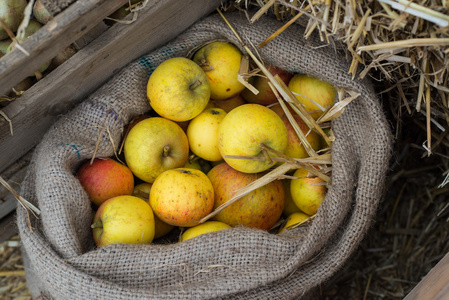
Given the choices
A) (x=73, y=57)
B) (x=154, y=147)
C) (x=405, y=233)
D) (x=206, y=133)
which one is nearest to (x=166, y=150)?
(x=154, y=147)

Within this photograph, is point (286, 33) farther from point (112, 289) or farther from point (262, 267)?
point (112, 289)

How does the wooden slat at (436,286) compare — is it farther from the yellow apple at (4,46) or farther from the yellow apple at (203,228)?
the yellow apple at (4,46)

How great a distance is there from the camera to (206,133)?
6.29ft

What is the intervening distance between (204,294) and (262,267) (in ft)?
0.73

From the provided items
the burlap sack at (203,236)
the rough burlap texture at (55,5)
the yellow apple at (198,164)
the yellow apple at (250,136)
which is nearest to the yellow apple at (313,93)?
the burlap sack at (203,236)

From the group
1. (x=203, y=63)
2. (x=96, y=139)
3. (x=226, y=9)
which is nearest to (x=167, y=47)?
(x=203, y=63)

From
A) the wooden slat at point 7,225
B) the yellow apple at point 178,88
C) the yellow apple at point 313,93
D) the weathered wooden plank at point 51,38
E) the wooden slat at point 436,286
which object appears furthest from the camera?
the wooden slat at point 7,225

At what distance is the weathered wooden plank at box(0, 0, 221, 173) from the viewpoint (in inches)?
66.6

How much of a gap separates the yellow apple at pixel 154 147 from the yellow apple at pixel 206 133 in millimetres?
63

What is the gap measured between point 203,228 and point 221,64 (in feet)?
2.40

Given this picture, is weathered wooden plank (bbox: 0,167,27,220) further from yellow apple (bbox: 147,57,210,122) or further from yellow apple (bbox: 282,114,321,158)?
yellow apple (bbox: 282,114,321,158)

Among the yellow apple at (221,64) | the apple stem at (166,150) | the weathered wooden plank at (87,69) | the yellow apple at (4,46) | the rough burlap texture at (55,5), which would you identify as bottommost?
the apple stem at (166,150)

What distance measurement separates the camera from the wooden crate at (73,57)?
58.2 inches

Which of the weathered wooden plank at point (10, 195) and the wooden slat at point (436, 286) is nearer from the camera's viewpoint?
the wooden slat at point (436, 286)
